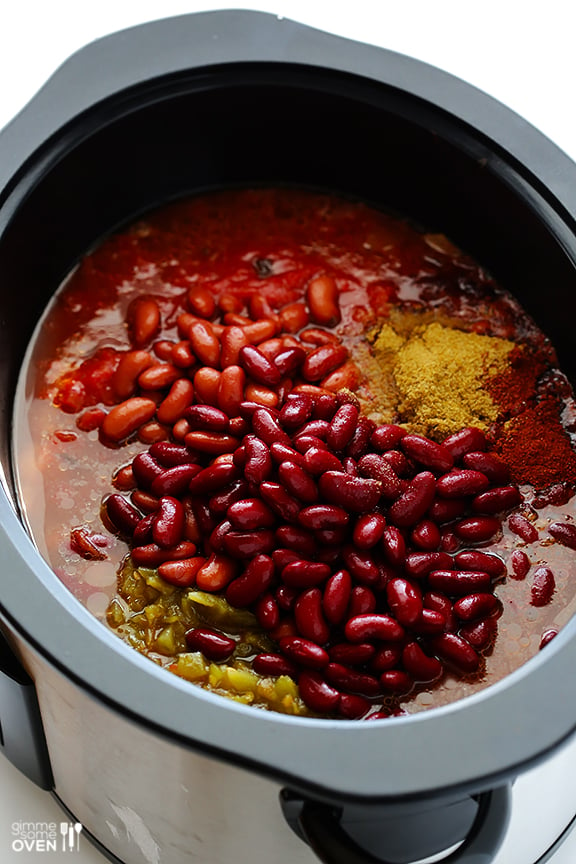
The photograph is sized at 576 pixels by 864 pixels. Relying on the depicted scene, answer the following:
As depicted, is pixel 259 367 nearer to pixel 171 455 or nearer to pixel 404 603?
pixel 171 455

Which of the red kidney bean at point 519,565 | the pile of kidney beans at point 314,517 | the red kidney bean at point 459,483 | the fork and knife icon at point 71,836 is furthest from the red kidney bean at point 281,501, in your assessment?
the fork and knife icon at point 71,836

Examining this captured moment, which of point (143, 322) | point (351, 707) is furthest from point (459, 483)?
point (143, 322)

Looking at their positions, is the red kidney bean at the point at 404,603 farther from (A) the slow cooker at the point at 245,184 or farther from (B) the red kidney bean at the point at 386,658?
(A) the slow cooker at the point at 245,184

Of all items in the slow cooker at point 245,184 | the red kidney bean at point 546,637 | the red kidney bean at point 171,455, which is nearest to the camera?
the slow cooker at point 245,184

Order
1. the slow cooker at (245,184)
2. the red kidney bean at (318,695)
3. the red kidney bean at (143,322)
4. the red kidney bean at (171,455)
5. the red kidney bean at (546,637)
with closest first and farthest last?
the slow cooker at (245,184)
the red kidney bean at (318,695)
the red kidney bean at (546,637)
the red kidney bean at (171,455)
the red kidney bean at (143,322)

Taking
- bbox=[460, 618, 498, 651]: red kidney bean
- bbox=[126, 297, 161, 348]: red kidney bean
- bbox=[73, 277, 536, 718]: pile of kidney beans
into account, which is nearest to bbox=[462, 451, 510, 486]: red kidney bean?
bbox=[73, 277, 536, 718]: pile of kidney beans

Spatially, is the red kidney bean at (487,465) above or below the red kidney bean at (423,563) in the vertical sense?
above

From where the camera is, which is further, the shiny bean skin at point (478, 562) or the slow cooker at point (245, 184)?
the shiny bean skin at point (478, 562)

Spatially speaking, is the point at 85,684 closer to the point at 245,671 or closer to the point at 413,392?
the point at 245,671
